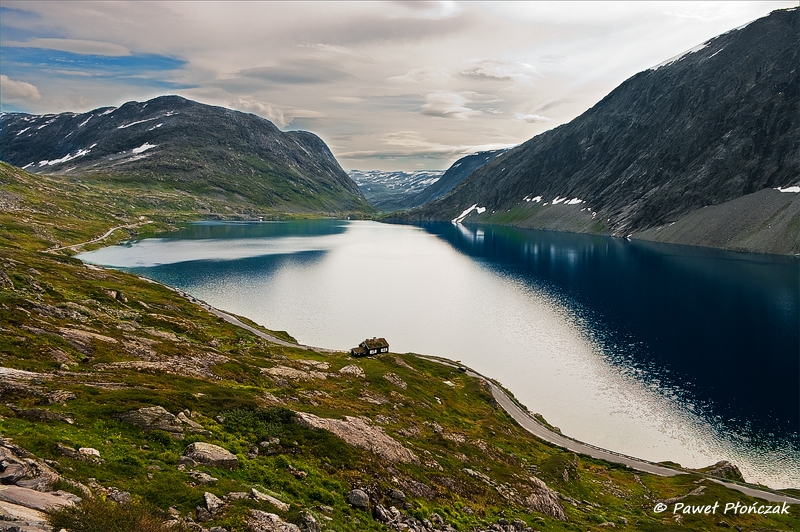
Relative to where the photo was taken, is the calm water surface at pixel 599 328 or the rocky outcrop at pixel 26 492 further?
the calm water surface at pixel 599 328

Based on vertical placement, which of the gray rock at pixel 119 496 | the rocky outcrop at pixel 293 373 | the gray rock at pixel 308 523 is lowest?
the rocky outcrop at pixel 293 373

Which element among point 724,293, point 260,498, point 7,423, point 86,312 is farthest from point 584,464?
point 724,293

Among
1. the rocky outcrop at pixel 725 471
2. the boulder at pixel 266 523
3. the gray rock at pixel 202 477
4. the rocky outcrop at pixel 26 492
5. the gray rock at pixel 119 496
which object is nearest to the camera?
the rocky outcrop at pixel 26 492

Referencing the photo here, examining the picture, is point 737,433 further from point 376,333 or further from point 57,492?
point 57,492

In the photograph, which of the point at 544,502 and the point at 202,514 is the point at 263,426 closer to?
the point at 202,514

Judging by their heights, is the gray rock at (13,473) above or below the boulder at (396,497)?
above

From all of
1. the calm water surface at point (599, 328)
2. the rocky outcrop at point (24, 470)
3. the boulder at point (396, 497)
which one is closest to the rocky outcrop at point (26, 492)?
the rocky outcrop at point (24, 470)

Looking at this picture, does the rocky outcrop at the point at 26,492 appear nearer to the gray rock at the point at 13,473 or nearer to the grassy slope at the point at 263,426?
the gray rock at the point at 13,473

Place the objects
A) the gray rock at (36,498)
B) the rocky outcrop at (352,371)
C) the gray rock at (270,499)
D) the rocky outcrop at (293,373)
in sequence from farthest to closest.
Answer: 1. the rocky outcrop at (352,371)
2. the rocky outcrop at (293,373)
3. the gray rock at (270,499)
4. the gray rock at (36,498)

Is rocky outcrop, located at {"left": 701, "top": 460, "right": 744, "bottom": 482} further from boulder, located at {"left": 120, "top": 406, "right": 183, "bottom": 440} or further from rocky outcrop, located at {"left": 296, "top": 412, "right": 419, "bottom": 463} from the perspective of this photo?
boulder, located at {"left": 120, "top": 406, "right": 183, "bottom": 440}
